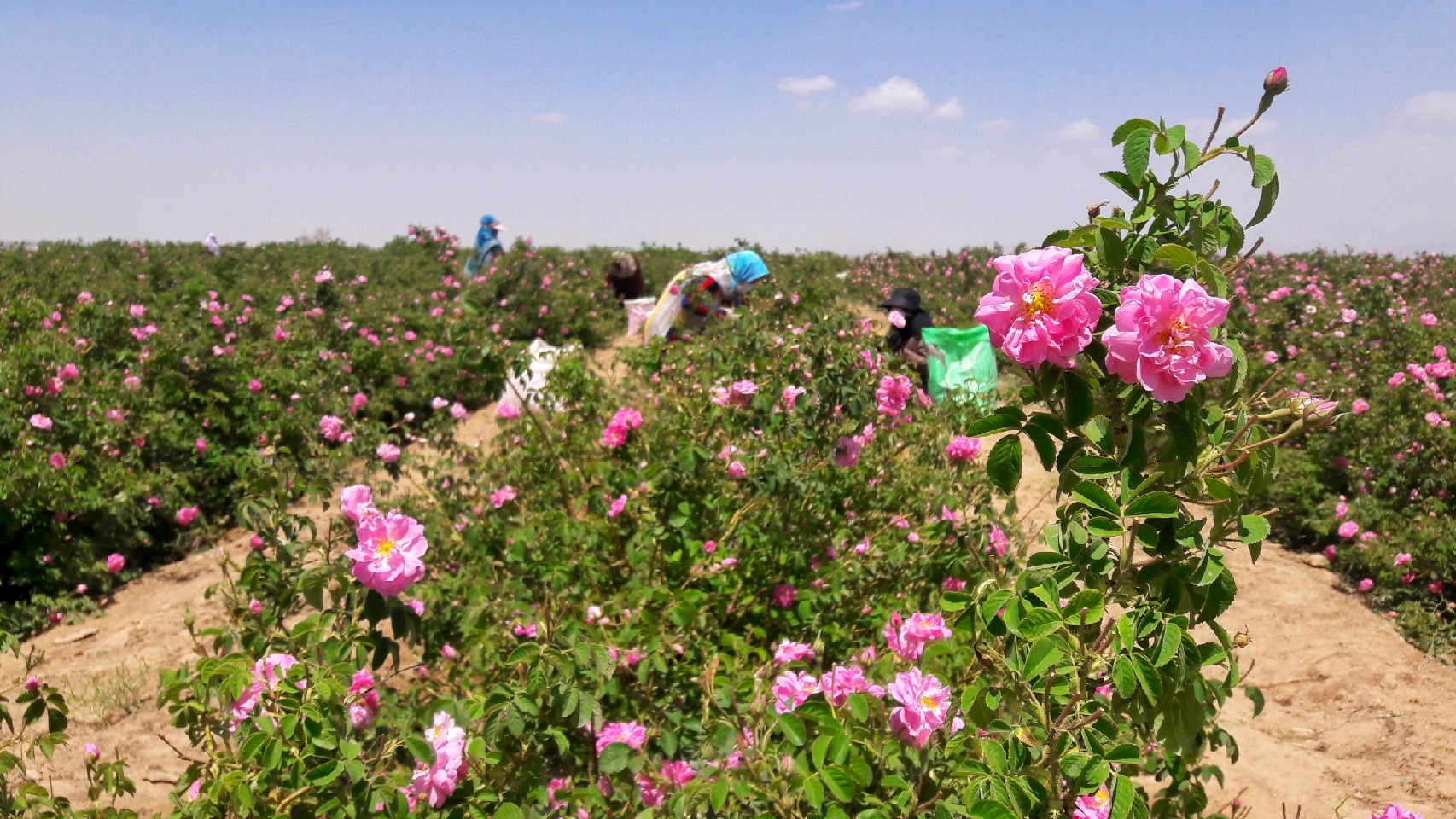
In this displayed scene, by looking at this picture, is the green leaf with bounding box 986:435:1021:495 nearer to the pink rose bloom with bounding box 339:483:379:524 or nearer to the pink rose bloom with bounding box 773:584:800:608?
the pink rose bloom with bounding box 339:483:379:524

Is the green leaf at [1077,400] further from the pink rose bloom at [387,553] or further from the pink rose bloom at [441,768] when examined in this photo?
the pink rose bloom at [441,768]

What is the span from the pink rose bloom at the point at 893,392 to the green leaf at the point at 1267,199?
5.81 feet

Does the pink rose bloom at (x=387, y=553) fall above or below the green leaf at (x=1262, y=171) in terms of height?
below

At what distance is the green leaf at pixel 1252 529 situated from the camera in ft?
3.59

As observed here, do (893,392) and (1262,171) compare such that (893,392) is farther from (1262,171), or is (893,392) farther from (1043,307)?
(1043,307)

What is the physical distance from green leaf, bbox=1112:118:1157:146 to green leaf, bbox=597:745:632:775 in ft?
4.10

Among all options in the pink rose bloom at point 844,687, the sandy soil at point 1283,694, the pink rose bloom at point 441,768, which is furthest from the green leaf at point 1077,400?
the sandy soil at point 1283,694

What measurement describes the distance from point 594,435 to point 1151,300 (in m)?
2.86

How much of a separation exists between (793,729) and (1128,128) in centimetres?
99

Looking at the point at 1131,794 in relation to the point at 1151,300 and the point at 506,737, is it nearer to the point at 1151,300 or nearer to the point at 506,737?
the point at 1151,300

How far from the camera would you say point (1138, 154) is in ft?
3.88

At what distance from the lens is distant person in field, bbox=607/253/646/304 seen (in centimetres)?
1159

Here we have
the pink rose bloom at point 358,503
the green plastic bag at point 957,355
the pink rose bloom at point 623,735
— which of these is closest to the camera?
the pink rose bloom at point 358,503

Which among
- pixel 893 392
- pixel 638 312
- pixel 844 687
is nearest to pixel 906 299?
pixel 638 312
